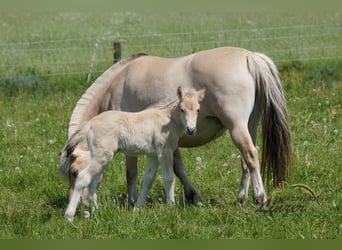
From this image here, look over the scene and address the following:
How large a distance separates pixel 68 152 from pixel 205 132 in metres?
1.50

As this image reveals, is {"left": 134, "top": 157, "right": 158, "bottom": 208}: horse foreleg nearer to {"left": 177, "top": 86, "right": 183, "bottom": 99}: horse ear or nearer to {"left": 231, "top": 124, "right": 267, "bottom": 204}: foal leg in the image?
{"left": 177, "top": 86, "right": 183, "bottom": 99}: horse ear

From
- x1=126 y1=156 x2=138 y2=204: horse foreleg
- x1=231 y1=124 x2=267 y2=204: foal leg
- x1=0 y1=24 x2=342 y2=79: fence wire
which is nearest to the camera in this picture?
x1=231 y1=124 x2=267 y2=204: foal leg

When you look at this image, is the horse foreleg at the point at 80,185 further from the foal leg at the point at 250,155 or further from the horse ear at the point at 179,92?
the foal leg at the point at 250,155

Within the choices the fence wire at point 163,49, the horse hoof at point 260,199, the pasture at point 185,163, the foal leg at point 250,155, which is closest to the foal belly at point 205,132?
the foal leg at point 250,155

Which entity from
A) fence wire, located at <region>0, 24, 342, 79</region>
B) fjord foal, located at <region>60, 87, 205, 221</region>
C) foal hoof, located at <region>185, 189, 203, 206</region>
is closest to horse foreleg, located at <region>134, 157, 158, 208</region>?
fjord foal, located at <region>60, 87, 205, 221</region>

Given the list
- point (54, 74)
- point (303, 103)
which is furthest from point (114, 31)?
point (303, 103)

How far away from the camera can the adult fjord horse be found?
291 inches

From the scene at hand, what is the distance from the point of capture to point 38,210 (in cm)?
723

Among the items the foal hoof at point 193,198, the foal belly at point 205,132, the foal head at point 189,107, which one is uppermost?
the foal head at point 189,107

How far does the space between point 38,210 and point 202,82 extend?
2.18 metres

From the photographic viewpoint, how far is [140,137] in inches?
284

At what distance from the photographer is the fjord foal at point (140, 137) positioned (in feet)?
23.3

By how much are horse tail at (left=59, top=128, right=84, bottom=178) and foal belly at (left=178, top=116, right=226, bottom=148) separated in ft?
3.88

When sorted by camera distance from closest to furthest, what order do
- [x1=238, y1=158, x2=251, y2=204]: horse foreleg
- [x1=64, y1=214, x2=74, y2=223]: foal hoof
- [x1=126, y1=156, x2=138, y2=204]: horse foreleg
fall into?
1. [x1=64, y1=214, x2=74, y2=223]: foal hoof
2. [x1=238, y1=158, x2=251, y2=204]: horse foreleg
3. [x1=126, y1=156, x2=138, y2=204]: horse foreleg
